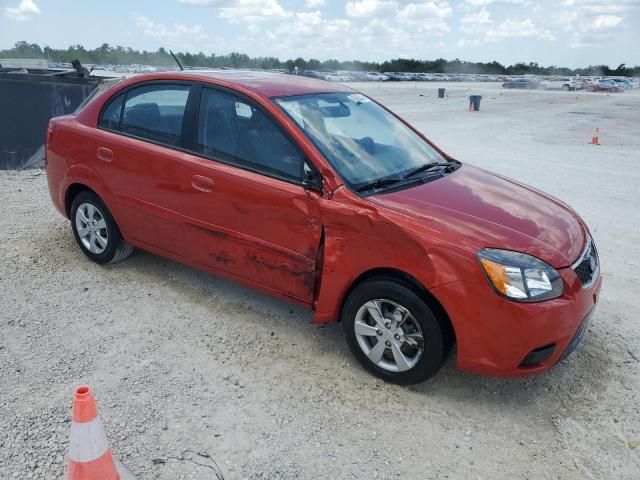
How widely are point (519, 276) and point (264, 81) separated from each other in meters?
2.29

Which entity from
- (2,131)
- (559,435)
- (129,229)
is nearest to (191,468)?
(559,435)

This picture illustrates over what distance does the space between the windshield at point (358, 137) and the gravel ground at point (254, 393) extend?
3.98ft

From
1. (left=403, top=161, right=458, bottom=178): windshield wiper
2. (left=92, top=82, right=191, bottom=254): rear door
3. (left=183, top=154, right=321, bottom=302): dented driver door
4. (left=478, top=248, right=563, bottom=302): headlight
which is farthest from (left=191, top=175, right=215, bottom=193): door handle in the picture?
(left=478, top=248, right=563, bottom=302): headlight

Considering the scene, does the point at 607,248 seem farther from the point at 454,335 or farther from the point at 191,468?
the point at 191,468

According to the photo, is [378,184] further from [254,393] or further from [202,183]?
[254,393]

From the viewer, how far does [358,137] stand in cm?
395

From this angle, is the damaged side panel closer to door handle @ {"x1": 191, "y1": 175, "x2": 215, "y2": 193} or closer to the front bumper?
the front bumper

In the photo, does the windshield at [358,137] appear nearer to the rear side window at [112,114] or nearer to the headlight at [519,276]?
the headlight at [519,276]

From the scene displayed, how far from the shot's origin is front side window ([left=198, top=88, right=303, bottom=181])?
3.63 meters

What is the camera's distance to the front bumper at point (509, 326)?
296 cm

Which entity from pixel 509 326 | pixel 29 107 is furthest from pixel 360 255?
pixel 29 107

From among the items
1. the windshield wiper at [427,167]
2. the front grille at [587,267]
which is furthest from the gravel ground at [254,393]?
the windshield wiper at [427,167]

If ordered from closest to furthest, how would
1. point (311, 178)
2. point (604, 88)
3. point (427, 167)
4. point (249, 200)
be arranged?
point (311, 178) < point (249, 200) < point (427, 167) < point (604, 88)

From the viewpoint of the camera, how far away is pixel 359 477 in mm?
2709
